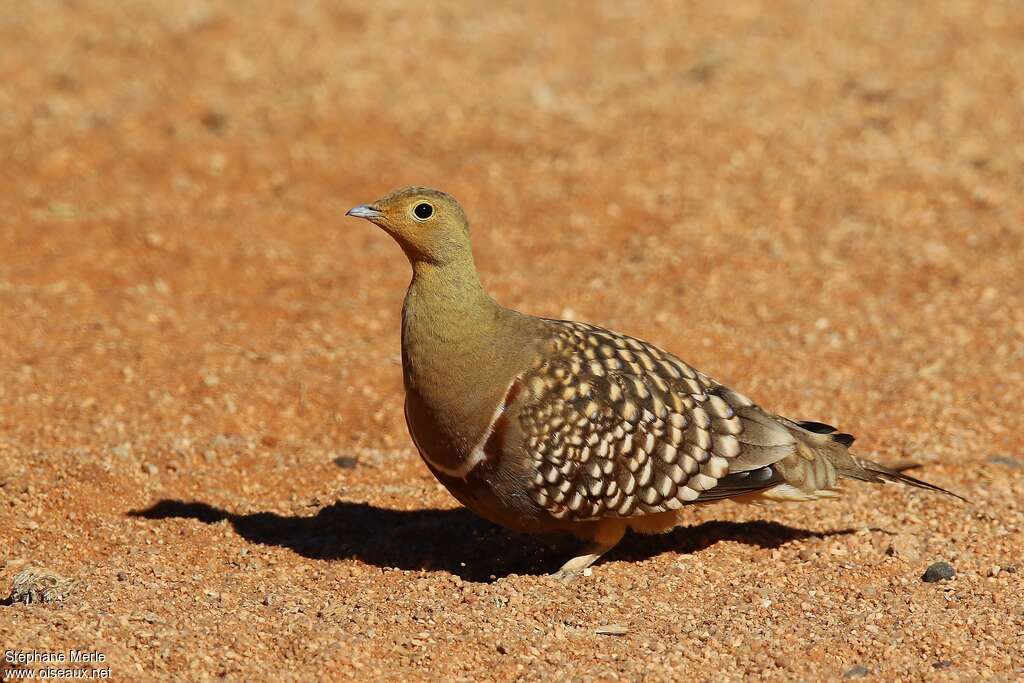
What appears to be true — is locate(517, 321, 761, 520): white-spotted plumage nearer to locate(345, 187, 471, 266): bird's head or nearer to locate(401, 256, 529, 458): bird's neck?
locate(401, 256, 529, 458): bird's neck

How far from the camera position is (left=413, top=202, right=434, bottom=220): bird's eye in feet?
20.0

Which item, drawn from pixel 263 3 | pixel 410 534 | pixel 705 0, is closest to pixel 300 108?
pixel 263 3

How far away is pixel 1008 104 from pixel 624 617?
9541 mm

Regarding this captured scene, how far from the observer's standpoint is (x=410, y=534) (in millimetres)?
6980

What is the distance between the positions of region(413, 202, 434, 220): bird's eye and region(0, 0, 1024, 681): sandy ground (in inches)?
69.9

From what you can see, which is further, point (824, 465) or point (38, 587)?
point (824, 465)

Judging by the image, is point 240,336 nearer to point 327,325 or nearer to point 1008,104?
point 327,325

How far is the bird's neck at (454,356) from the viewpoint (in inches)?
238

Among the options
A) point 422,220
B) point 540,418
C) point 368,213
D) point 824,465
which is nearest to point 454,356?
point 540,418

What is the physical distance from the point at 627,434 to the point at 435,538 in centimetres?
141

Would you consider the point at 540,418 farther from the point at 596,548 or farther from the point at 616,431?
the point at 596,548

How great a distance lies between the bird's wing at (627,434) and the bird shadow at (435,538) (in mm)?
644

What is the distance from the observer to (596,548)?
6477mm

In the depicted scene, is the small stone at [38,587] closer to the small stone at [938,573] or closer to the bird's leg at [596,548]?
the bird's leg at [596,548]
